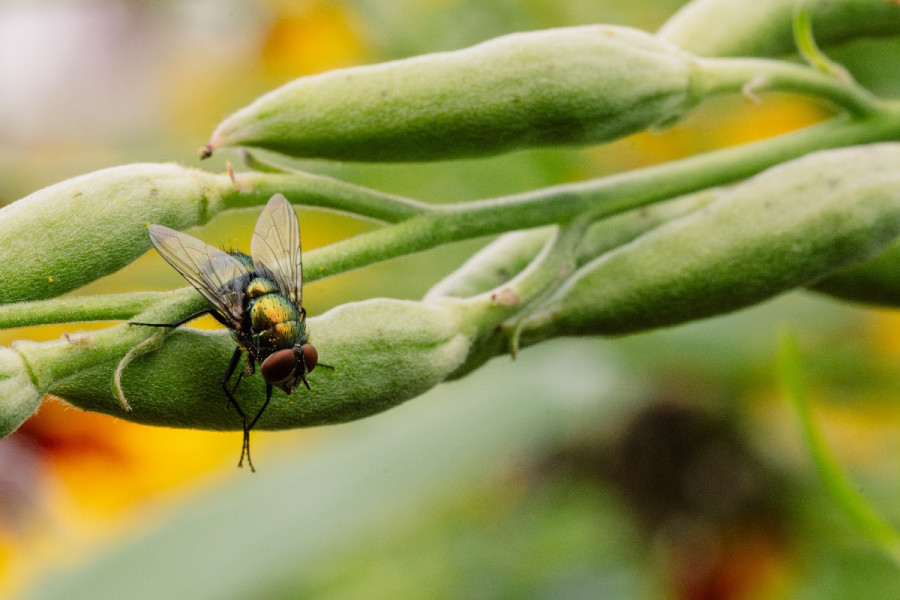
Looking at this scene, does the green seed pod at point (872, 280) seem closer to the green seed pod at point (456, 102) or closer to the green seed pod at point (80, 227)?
the green seed pod at point (456, 102)

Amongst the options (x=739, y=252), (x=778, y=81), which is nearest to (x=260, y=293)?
(x=739, y=252)

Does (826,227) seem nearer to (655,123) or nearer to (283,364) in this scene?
(655,123)

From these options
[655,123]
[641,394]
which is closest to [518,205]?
[655,123]

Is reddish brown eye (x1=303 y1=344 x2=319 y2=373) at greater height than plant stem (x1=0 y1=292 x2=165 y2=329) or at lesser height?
lesser

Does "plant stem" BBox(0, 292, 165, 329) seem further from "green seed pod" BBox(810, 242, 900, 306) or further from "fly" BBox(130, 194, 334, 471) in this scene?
"green seed pod" BBox(810, 242, 900, 306)

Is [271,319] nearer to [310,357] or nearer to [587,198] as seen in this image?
[310,357]

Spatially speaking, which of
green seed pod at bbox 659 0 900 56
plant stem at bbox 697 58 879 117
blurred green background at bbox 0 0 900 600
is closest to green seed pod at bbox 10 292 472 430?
plant stem at bbox 697 58 879 117
